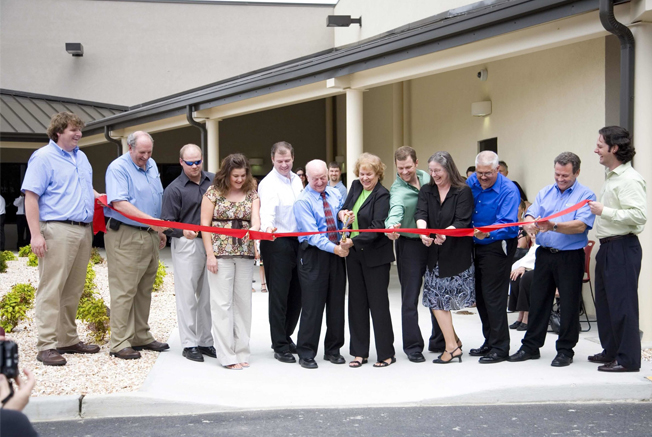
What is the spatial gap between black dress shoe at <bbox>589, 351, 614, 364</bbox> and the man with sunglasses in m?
3.44

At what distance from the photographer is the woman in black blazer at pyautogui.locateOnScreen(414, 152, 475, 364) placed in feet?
18.7

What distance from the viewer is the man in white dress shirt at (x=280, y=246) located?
19.8ft

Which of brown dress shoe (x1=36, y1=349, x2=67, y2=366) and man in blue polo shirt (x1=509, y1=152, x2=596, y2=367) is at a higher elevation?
man in blue polo shirt (x1=509, y1=152, x2=596, y2=367)

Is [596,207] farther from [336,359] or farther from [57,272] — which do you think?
[57,272]

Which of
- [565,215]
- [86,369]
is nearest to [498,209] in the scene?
[565,215]

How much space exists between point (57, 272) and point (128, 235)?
67 cm

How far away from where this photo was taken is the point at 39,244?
5504 mm

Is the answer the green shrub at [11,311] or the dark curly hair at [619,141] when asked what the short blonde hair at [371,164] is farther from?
the green shrub at [11,311]

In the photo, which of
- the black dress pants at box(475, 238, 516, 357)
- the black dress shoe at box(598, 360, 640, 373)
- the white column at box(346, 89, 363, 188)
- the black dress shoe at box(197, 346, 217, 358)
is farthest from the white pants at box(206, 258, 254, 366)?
the white column at box(346, 89, 363, 188)

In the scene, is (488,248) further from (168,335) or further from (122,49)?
(122,49)

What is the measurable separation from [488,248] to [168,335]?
12.0 feet

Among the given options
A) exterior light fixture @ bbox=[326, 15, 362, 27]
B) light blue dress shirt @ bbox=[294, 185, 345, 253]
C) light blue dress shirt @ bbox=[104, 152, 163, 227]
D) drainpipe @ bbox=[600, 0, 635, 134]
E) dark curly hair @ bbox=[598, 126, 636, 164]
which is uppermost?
exterior light fixture @ bbox=[326, 15, 362, 27]

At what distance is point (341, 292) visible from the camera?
5.95 meters

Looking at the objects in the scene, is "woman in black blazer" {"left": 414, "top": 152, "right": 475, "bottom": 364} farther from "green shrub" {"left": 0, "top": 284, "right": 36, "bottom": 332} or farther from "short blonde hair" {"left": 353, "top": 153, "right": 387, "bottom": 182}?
"green shrub" {"left": 0, "top": 284, "right": 36, "bottom": 332}
